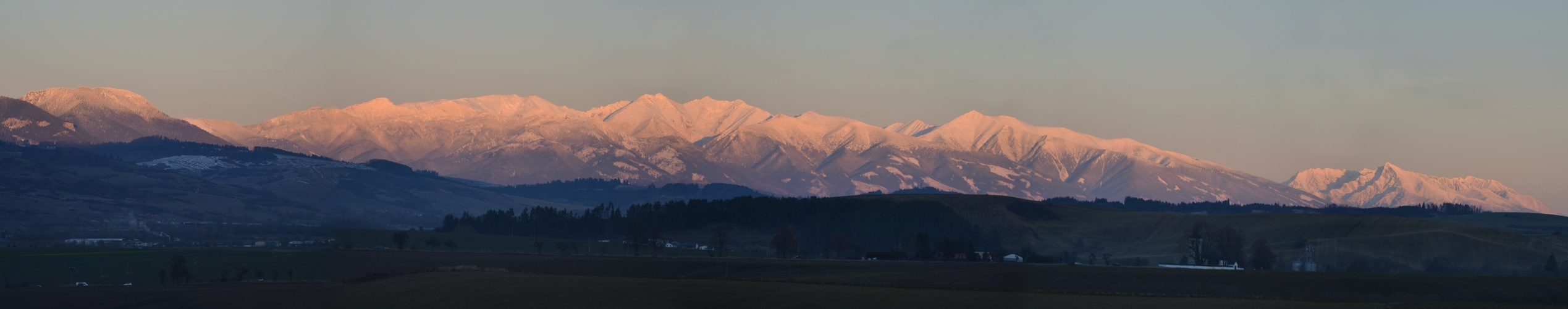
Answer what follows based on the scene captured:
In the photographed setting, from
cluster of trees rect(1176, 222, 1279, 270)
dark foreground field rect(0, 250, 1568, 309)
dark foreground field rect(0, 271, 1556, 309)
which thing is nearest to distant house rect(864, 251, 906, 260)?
cluster of trees rect(1176, 222, 1279, 270)

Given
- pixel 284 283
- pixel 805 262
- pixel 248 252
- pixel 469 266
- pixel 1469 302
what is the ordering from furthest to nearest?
pixel 248 252, pixel 805 262, pixel 469 266, pixel 284 283, pixel 1469 302

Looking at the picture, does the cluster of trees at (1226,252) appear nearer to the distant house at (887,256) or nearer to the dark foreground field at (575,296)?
the distant house at (887,256)

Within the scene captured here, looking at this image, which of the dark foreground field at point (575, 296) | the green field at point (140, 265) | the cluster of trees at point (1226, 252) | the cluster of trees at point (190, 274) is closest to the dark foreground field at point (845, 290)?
the dark foreground field at point (575, 296)

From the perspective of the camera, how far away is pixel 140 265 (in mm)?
160500

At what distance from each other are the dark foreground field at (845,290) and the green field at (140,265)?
30.0ft

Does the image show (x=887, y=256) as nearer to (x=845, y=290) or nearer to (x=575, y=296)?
(x=845, y=290)

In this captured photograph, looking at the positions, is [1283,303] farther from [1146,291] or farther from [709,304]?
[709,304]

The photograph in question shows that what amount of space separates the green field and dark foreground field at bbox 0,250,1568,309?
9141mm

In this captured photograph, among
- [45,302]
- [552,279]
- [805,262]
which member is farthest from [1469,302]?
[45,302]

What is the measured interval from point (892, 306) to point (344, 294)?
149 ft

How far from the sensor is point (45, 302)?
10525 cm

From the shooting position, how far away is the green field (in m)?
136

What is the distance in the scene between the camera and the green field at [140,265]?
136250mm

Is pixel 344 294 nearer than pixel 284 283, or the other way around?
pixel 344 294
